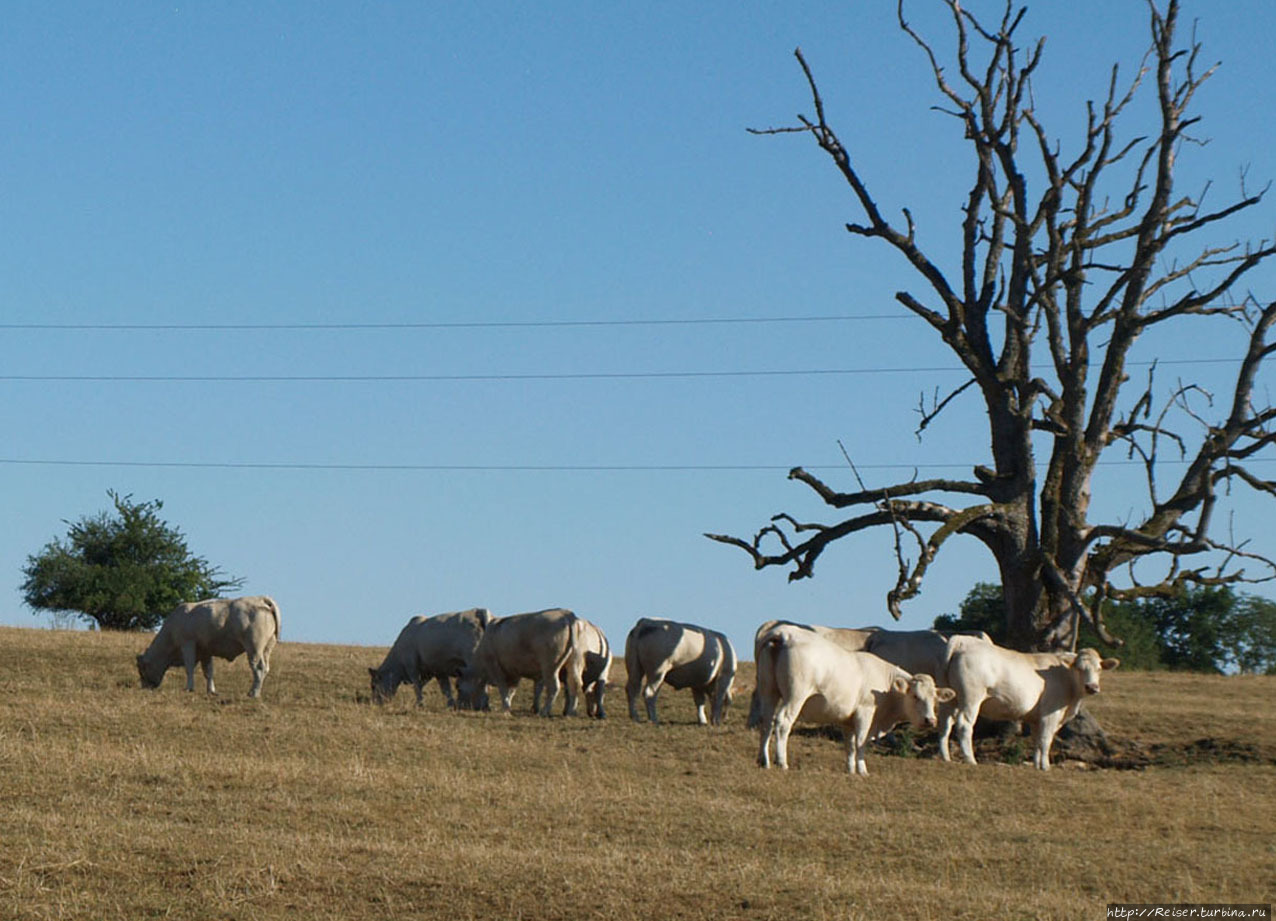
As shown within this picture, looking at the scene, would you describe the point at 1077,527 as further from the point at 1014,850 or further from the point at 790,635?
the point at 1014,850

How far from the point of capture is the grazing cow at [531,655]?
95.0 ft

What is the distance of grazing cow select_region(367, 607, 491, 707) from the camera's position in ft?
99.7

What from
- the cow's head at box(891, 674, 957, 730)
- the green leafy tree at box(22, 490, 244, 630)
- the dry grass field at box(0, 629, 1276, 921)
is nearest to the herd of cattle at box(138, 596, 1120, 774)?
the cow's head at box(891, 674, 957, 730)

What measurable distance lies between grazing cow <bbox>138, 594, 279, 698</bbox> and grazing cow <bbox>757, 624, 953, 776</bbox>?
10.6 metres

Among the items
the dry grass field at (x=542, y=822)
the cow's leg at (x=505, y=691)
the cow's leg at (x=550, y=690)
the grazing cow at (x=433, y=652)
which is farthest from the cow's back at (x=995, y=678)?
the grazing cow at (x=433, y=652)

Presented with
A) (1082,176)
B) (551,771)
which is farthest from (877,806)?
(1082,176)

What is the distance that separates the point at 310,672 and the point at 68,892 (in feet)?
73.2

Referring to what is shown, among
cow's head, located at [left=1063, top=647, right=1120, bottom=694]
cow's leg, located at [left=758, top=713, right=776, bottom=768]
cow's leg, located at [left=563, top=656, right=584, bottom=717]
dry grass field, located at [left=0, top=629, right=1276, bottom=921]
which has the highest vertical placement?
cow's head, located at [left=1063, top=647, right=1120, bottom=694]

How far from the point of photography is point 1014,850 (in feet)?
51.7

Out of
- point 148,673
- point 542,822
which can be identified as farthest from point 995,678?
point 148,673

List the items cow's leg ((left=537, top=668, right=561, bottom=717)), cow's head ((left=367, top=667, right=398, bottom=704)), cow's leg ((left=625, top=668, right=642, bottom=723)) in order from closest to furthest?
cow's leg ((left=537, top=668, right=561, bottom=717))
cow's leg ((left=625, top=668, right=642, bottom=723))
cow's head ((left=367, top=667, right=398, bottom=704))

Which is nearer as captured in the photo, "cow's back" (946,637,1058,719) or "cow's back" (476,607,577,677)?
"cow's back" (946,637,1058,719)

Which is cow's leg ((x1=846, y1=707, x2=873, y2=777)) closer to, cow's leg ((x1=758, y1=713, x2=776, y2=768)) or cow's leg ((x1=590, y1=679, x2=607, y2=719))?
cow's leg ((x1=758, y1=713, x2=776, y2=768))

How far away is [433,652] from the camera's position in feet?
101
